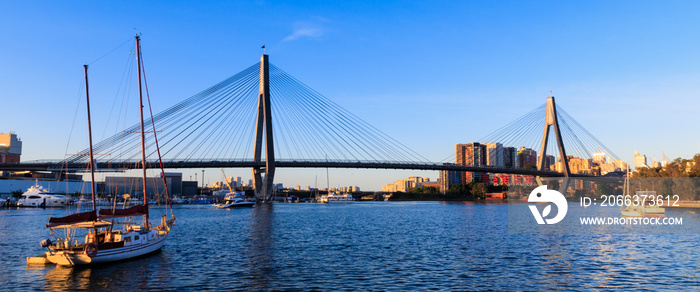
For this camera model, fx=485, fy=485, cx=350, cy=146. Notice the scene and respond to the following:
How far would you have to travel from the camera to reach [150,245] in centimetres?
→ 3003

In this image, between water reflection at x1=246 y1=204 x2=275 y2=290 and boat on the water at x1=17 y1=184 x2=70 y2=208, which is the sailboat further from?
boat on the water at x1=17 y1=184 x2=70 y2=208

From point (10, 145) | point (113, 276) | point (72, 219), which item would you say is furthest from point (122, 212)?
point (10, 145)

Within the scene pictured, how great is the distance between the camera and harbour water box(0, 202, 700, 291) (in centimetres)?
2217

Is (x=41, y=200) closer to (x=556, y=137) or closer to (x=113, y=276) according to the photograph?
(x=113, y=276)

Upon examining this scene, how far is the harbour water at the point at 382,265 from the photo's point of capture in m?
22.2

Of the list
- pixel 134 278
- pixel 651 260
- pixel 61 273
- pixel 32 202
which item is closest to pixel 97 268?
pixel 61 273

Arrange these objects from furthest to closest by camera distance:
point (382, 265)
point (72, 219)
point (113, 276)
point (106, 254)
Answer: point (382, 265)
point (72, 219)
point (106, 254)
point (113, 276)

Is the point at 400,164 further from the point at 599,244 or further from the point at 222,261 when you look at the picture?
the point at 222,261

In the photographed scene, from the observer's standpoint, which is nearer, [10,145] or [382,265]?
[382,265]

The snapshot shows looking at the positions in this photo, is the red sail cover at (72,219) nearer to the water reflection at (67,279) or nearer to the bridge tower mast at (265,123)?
the water reflection at (67,279)

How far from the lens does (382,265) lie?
27047mm

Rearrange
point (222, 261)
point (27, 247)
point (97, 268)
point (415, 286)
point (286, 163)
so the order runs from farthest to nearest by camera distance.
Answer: point (286, 163), point (27, 247), point (222, 261), point (97, 268), point (415, 286)

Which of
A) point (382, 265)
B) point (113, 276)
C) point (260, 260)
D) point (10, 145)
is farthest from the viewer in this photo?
point (10, 145)

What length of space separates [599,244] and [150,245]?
32.1 metres
